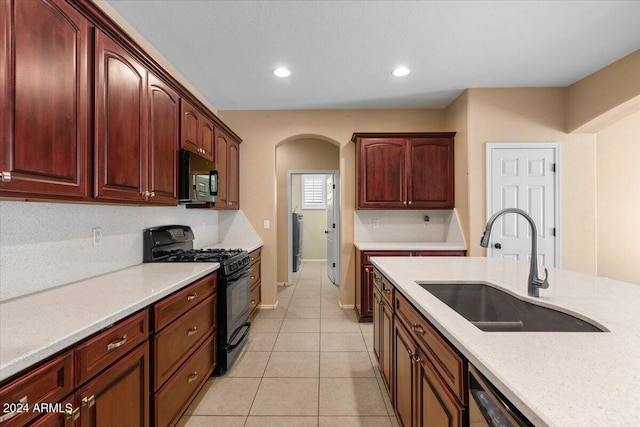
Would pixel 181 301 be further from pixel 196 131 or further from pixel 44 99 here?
pixel 196 131

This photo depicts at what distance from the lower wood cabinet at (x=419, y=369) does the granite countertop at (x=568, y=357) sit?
0.31 feet

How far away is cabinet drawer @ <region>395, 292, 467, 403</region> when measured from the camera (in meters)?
0.90

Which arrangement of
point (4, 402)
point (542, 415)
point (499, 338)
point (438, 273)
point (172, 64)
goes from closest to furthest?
point (542, 415), point (4, 402), point (499, 338), point (438, 273), point (172, 64)

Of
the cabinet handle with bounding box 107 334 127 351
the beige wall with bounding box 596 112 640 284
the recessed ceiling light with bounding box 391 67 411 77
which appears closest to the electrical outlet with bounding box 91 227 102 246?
the cabinet handle with bounding box 107 334 127 351

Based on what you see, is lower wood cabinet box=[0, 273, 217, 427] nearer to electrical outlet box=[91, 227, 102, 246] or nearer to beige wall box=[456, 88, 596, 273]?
electrical outlet box=[91, 227, 102, 246]

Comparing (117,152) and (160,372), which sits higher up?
(117,152)

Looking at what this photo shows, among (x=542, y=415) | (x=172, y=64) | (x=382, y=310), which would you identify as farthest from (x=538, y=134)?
(x=172, y=64)

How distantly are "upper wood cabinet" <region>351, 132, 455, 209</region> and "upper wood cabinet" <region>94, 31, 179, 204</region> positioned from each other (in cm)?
226

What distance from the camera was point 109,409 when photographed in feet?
3.67

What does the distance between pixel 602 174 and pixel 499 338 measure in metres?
4.10

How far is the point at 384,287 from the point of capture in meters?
1.95

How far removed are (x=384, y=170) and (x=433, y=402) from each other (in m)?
2.82

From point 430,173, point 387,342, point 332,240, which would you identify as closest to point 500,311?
point 387,342

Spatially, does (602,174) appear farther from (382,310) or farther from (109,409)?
(109,409)
